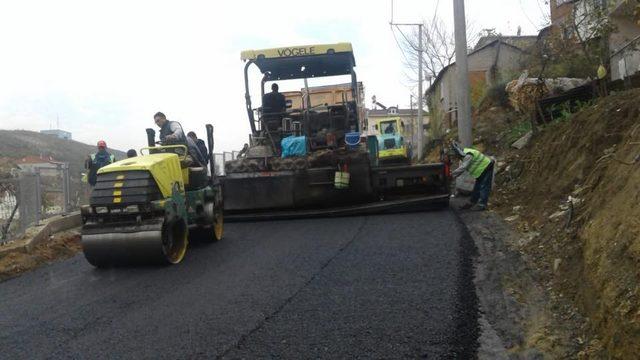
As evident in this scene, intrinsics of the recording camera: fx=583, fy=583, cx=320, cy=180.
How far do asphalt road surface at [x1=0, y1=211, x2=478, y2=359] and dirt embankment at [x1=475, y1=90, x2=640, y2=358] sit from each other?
75 centimetres

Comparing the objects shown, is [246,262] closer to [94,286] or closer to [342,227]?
[94,286]

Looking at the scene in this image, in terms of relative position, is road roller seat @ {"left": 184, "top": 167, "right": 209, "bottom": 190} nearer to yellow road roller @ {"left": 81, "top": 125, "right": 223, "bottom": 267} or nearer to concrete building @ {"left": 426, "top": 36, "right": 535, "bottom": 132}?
yellow road roller @ {"left": 81, "top": 125, "right": 223, "bottom": 267}

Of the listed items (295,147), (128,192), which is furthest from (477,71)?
(128,192)

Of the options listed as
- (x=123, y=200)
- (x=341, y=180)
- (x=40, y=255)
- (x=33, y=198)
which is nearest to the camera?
(x=123, y=200)

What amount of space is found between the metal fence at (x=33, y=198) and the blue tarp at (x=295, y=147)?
12.2 ft

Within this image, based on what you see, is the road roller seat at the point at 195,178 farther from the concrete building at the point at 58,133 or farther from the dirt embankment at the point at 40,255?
the concrete building at the point at 58,133

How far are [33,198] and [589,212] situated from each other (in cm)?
754

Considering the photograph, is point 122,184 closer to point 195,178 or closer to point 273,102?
point 195,178

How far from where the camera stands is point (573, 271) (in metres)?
4.63

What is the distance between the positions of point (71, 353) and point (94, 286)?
187 centimetres

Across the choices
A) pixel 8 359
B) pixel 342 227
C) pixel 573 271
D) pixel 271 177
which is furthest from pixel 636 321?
pixel 271 177

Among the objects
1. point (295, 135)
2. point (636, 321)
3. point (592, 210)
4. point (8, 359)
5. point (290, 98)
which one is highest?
point (290, 98)

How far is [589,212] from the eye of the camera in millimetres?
5309

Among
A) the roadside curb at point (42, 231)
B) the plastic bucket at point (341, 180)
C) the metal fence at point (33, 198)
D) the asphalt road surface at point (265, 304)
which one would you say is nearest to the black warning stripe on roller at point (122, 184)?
the asphalt road surface at point (265, 304)
